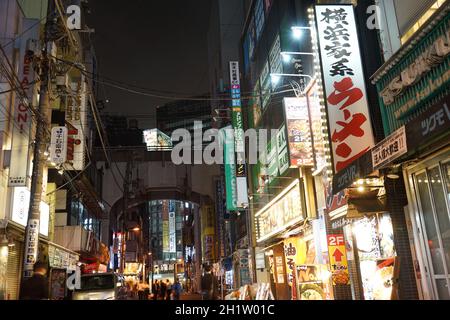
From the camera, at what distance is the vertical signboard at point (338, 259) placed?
486 inches

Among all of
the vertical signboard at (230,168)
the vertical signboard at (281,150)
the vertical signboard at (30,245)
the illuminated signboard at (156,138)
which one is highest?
the illuminated signboard at (156,138)

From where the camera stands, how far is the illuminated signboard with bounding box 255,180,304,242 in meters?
15.8

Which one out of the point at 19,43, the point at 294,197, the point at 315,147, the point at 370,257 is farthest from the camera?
the point at 19,43

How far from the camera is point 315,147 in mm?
13805

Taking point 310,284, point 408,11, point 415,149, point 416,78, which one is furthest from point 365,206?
point 408,11

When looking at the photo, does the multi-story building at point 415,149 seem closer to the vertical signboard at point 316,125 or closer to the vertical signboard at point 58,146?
the vertical signboard at point 316,125

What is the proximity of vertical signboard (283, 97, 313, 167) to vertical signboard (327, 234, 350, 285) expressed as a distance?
3.04 m

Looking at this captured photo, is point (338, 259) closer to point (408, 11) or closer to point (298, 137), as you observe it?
point (298, 137)

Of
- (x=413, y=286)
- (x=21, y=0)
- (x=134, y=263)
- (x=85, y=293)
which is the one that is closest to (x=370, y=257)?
(x=413, y=286)

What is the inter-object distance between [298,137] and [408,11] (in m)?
5.88

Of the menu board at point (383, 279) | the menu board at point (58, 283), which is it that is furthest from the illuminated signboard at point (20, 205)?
the menu board at point (383, 279)

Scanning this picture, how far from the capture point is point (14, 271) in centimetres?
1752

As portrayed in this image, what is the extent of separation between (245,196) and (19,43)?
15.2 m

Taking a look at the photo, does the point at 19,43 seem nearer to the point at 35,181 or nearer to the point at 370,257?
the point at 35,181
